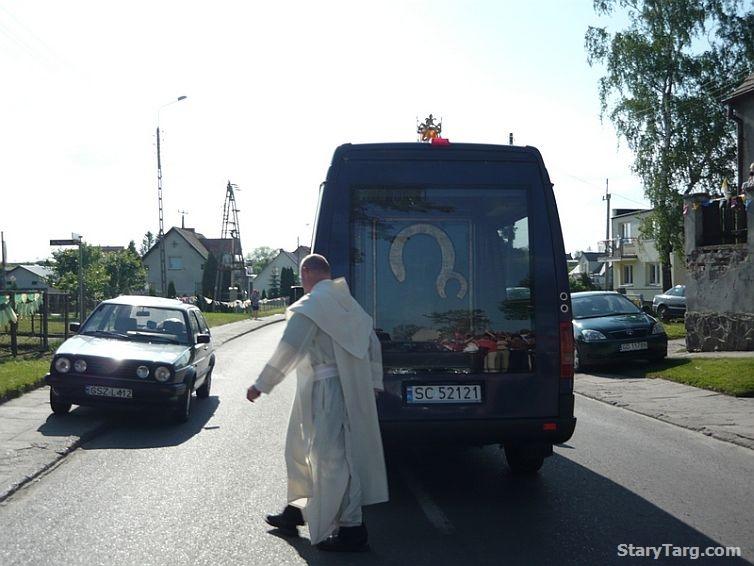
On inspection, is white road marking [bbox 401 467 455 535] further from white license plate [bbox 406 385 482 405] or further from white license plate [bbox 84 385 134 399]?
white license plate [bbox 84 385 134 399]

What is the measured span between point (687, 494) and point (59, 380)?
7087 mm

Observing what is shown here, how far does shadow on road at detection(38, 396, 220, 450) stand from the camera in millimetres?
8773

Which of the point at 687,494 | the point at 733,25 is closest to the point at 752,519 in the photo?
the point at 687,494

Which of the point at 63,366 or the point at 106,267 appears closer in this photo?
the point at 63,366

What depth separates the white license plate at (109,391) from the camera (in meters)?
9.48

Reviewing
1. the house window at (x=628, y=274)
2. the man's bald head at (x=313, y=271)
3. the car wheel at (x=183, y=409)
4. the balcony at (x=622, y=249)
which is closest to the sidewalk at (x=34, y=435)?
the car wheel at (x=183, y=409)

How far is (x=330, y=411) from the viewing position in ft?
16.4

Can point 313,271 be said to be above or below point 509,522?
above

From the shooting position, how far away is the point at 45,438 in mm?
8516

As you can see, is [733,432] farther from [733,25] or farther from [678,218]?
[733,25]

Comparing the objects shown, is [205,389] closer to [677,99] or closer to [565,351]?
[565,351]

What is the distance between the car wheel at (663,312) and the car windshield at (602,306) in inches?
600

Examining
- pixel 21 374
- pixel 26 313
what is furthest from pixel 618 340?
pixel 26 313

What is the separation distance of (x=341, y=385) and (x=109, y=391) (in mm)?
5400
